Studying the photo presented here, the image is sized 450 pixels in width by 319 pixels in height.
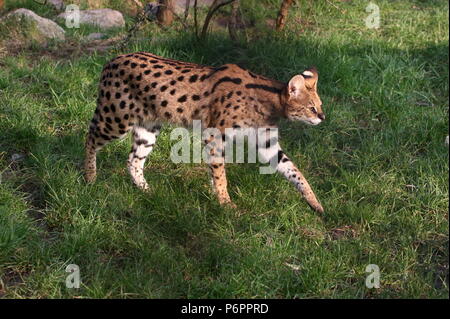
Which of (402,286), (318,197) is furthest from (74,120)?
(402,286)

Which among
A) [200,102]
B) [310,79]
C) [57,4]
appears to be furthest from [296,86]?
[57,4]

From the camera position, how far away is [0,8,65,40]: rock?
794cm

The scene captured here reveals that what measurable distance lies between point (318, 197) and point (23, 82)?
330 cm

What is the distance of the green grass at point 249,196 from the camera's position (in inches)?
166

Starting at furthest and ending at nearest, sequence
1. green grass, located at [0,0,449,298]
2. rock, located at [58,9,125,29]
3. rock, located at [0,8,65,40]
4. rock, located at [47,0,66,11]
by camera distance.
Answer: rock, located at [47,0,66,11]
rock, located at [58,9,125,29]
rock, located at [0,8,65,40]
green grass, located at [0,0,449,298]

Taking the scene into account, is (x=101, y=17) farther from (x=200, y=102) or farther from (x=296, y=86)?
(x=296, y=86)

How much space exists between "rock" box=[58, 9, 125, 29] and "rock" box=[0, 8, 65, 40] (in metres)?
0.52

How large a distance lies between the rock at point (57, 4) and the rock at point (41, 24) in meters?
0.99

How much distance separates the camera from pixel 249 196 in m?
5.15

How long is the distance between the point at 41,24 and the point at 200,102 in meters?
3.64

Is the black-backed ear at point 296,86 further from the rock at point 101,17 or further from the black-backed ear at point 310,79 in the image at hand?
the rock at point 101,17

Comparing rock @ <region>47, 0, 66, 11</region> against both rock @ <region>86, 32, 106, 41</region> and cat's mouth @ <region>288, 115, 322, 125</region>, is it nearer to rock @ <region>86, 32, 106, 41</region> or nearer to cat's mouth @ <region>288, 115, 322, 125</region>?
rock @ <region>86, 32, 106, 41</region>

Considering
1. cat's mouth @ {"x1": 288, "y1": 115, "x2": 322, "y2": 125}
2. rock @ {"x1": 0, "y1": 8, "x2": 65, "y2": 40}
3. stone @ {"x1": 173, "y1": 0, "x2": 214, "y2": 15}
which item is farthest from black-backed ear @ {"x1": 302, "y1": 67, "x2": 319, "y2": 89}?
stone @ {"x1": 173, "y1": 0, "x2": 214, "y2": 15}

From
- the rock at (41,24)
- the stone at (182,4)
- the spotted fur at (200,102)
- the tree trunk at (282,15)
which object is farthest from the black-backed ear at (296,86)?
the stone at (182,4)
